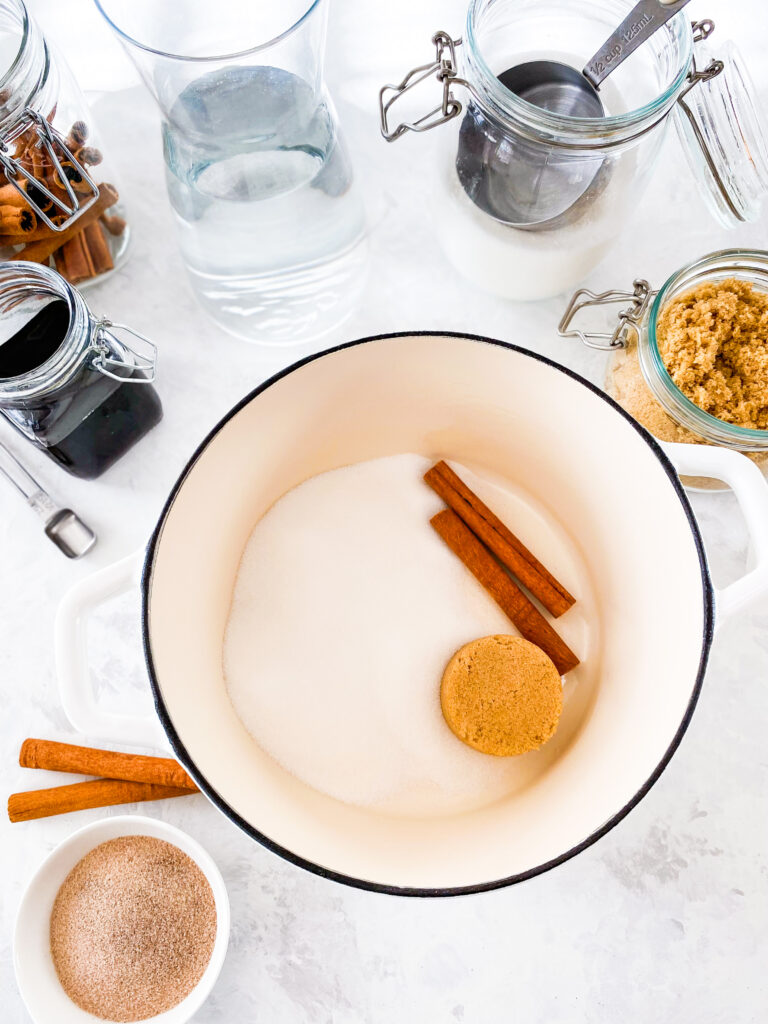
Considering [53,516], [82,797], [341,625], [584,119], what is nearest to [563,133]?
[584,119]

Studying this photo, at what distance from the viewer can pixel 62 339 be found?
684mm

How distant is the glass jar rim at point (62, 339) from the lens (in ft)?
2.08

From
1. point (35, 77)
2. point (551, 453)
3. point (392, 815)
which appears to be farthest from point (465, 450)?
point (35, 77)

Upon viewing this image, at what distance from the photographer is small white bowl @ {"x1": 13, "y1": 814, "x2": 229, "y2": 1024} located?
651 millimetres

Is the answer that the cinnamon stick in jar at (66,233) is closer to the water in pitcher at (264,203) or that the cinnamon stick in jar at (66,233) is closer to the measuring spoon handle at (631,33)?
the water in pitcher at (264,203)

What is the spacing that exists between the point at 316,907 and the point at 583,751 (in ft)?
0.87

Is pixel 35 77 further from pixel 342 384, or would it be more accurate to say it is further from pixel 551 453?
pixel 551 453

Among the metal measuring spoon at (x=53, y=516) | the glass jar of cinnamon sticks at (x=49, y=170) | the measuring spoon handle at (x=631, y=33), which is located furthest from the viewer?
the metal measuring spoon at (x=53, y=516)

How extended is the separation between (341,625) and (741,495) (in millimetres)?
330

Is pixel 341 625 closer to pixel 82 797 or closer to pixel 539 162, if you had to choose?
pixel 82 797

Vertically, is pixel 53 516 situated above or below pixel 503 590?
above

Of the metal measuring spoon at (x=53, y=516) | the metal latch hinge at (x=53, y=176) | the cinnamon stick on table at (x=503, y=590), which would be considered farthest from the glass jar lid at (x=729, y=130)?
the metal measuring spoon at (x=53, y=516)

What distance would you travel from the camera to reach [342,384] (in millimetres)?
650

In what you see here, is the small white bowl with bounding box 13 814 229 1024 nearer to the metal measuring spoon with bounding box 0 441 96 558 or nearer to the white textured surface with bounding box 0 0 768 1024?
the white textured surface with bounding box 0 0 768 1024
